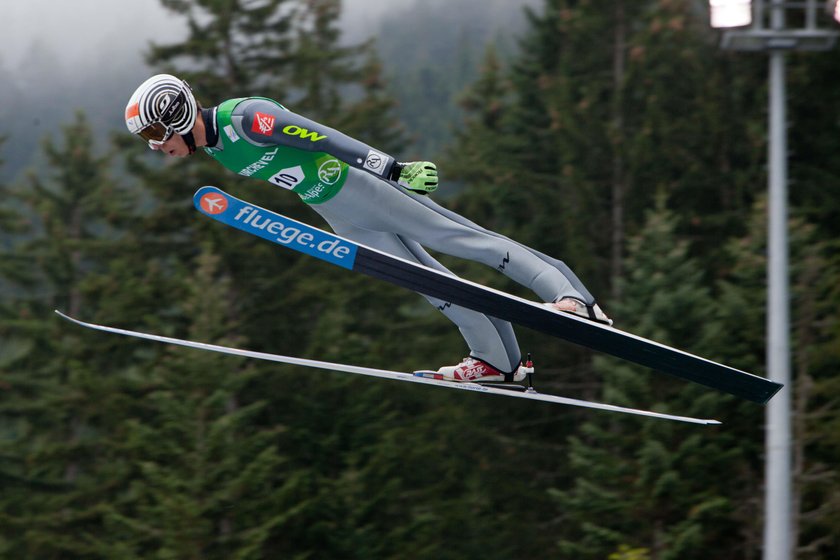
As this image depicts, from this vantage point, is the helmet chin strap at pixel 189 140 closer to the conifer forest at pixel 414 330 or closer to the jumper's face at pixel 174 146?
the jumper's face at pixel 174 146

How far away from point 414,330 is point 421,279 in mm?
19407

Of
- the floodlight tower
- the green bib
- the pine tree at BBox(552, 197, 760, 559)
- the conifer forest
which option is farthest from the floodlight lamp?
the green bib

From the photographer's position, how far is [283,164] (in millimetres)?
5324

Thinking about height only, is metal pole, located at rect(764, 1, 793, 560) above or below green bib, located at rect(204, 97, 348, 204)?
above

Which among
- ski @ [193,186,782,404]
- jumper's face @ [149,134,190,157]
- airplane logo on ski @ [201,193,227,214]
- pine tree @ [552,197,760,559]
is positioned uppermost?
pine tree @ [552,197,760,559]

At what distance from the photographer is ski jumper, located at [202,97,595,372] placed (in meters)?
5.12

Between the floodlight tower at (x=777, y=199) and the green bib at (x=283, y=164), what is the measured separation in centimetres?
942

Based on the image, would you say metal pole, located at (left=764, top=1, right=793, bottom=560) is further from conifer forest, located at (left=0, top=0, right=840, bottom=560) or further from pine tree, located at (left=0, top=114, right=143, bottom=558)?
pine tree, located at (left=0, top=114, right=143, bottom=558)

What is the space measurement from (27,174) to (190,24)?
23.5 ft

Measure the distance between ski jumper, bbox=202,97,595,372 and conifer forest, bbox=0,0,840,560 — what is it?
12.8 metres

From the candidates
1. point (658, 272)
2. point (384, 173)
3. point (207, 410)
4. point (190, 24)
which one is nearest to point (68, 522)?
point (207, 410)

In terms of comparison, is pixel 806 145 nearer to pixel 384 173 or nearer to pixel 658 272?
pixel 658 272

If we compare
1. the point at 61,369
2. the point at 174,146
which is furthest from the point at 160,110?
the point at 61,369

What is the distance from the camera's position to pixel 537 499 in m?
23.0
